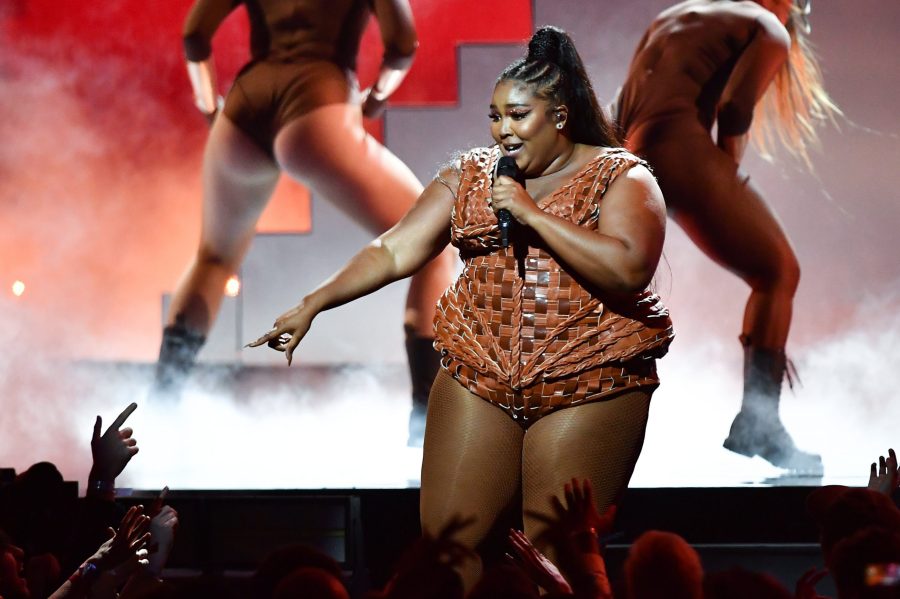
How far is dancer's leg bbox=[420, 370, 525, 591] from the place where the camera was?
181cm

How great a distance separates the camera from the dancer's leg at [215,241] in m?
4.67

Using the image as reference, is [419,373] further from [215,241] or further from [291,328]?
[291,328]

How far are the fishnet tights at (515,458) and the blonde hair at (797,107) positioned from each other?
3.04 metres

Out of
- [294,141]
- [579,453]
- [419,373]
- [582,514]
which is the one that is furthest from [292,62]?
[582,514]

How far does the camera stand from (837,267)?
14.8 feet

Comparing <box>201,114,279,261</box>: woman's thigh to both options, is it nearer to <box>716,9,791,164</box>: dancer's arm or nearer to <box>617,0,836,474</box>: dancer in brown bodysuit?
<box>617,0,836,474</box>: dancer in brown bodysuit

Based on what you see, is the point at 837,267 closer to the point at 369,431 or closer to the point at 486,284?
the point at 369,431

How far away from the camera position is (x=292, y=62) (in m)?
4.59

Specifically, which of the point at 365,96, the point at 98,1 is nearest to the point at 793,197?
the point at 365,96

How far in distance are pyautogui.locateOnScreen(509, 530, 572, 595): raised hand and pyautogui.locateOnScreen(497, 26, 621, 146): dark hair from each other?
707 mm

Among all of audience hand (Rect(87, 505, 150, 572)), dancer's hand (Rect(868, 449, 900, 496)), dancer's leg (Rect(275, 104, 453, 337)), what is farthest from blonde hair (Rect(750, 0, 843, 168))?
audience hand (Rect(87, 505, 150, 572))

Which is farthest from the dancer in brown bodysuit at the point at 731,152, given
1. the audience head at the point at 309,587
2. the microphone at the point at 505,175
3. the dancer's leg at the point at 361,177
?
the audience head at the point at 309,587

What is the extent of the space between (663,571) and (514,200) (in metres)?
0.61

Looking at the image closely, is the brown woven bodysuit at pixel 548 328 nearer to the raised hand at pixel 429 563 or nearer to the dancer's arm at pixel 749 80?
the raised hand at pixel 429 563
